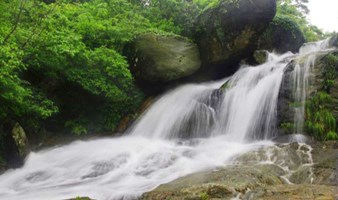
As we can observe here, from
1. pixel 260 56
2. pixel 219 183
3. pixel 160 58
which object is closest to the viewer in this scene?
pixel 219 183

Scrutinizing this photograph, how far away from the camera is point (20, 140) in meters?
9.57

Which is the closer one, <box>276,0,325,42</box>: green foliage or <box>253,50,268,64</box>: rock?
<box>253,50,268,64</box>: rock

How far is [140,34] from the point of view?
535 inches

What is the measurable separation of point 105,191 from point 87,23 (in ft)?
25.8

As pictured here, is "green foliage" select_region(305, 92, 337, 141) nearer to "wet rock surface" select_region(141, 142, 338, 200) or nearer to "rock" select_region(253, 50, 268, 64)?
"wet rock surface" select_region(141, 142, 338, 200)

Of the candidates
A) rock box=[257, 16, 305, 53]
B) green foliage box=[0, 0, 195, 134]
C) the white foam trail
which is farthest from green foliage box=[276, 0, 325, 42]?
the white foam trail

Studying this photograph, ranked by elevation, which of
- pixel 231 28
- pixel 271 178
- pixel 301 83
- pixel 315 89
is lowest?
pixel 271 178

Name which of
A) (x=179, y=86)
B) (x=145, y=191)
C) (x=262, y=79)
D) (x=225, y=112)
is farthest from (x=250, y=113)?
(x=145, y=191)

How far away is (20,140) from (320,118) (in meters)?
8.50

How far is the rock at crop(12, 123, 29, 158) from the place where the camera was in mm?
9430

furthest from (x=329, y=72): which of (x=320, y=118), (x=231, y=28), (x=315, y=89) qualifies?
(x=231, y=28)

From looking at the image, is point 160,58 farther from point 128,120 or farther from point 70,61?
point 70,61

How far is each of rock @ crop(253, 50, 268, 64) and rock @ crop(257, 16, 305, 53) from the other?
17.0 inches

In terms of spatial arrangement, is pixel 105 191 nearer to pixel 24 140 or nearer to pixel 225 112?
pixel 24 140
